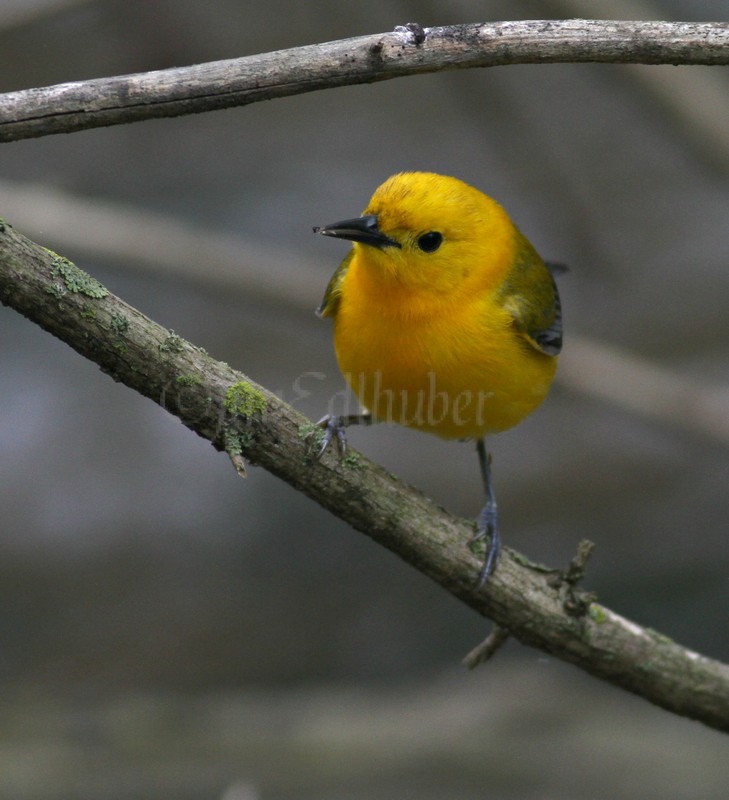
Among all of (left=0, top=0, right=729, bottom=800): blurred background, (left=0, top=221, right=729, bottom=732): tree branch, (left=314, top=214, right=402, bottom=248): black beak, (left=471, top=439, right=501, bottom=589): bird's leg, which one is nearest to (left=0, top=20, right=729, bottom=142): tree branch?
(left=0, top=221, right=729, bottom=732): tree branch

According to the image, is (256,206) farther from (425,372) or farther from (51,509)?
(425,372)

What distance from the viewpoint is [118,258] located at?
5.42 metres

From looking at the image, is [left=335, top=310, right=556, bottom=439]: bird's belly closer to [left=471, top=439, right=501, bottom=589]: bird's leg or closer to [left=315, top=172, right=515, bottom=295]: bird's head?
[left=315, top=172, right=515, bottom=295]: bird's head

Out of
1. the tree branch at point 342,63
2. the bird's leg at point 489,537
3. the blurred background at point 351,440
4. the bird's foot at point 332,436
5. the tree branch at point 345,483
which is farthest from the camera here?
the blurred background at point 351,440

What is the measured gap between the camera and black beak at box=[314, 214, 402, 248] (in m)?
3.56

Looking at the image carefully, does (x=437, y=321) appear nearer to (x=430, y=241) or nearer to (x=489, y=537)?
(x=430, y=241)

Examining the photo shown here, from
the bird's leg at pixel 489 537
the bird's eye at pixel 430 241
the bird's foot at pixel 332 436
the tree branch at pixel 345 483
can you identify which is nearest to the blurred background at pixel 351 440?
the bird's leg at pixel 489 537

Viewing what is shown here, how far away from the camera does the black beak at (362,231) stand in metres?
3.56

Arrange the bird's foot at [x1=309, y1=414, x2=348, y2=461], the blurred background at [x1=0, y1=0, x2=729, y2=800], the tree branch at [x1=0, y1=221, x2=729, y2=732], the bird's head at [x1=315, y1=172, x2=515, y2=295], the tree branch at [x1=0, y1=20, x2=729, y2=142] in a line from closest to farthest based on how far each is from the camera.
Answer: the tree branch at [x1=0, y1=20, x2=729, y2=142] < the tree branch at [x1=0, y1=221, x2=729, y2=732] < the bird's foot at [x1=309, y1=414, x2=348, y2=461] < the bird's head at [x1=315, y1=172, x2=515, y2=295] < the blurred background at [x1=0, y1=0, x2=729, y2=800]

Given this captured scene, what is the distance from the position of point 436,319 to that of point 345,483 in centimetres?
83

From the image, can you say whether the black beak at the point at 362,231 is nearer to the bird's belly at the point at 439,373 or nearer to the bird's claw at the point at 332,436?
the bird's belly at the point at 439,373

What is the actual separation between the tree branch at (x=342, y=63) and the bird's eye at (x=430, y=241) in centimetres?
116

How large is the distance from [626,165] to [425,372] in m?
4.56

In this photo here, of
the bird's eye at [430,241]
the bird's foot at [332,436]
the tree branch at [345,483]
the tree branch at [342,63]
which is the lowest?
the tree branch at [345,483]
